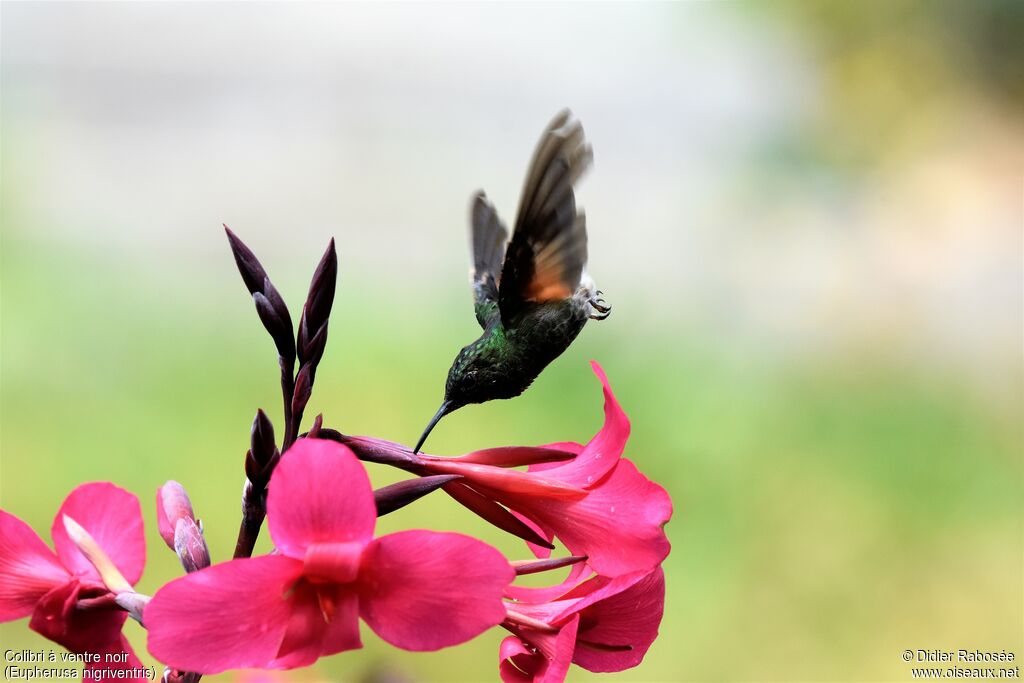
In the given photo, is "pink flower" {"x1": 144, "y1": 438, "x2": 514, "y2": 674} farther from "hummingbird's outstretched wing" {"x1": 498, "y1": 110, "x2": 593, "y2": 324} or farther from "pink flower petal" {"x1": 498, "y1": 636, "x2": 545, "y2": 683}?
"hummingbird's outstretched wing" {"x1": 498, "y1": 110, "x2": 593, "y2": 324}

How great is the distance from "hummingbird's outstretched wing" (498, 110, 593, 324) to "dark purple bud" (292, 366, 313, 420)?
0.84 feet

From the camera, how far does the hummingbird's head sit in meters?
0.81

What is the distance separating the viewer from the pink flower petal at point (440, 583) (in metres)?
0.50

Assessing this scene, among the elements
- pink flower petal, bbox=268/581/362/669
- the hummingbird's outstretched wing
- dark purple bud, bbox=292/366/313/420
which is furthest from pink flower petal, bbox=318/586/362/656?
the hummingbird's outstretched wing

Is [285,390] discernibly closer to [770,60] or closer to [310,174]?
[310,174]

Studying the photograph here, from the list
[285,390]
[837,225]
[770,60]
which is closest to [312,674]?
[285,390]

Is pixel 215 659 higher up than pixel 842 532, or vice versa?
pixel 215 659

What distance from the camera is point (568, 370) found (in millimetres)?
3012

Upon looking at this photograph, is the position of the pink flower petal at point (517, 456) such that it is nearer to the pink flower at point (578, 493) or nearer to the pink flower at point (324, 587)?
the pink flower at point (578, 493)

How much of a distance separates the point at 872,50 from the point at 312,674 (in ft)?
12.3

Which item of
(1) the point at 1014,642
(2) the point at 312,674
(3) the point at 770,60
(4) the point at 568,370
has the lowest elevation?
(1) the point at 1014,642

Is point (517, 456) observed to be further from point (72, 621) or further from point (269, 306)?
point (72, 621)

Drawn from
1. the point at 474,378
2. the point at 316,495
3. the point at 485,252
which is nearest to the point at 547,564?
the point at 316,495

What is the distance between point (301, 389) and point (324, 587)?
0.11 meters
